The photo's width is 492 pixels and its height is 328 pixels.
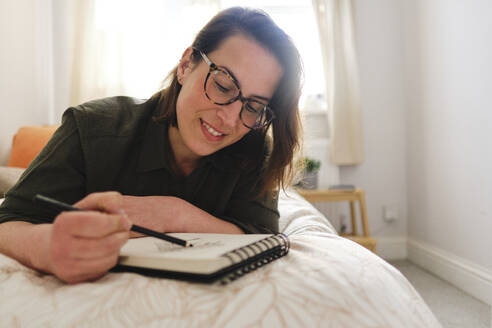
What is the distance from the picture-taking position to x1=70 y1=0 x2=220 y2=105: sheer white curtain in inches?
111

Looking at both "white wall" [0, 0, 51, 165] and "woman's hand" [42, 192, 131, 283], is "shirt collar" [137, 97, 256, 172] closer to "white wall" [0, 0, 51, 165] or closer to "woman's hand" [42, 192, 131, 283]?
"woman's hand" [42, 192, 131, 283]

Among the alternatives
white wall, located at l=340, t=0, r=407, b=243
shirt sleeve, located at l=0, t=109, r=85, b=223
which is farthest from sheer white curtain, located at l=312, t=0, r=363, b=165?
shirt sleeve, located at l=0, t=109, r=85, b=223

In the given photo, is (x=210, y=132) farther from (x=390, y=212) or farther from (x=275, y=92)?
(x=390, y=212)

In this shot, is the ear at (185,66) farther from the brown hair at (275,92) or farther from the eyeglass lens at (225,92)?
the eyeglass lens at (225,92)

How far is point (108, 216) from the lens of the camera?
1.73ft

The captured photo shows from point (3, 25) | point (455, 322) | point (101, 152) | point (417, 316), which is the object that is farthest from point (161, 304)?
point (3, 25)

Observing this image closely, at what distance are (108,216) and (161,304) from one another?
0.44ft

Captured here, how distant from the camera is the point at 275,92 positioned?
1.03m

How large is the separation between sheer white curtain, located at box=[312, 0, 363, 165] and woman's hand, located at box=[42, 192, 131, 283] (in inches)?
99.8

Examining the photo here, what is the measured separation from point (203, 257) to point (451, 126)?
2216mm

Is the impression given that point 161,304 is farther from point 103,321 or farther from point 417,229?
Answer: point 417,229

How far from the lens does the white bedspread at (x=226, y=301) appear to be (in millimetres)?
489

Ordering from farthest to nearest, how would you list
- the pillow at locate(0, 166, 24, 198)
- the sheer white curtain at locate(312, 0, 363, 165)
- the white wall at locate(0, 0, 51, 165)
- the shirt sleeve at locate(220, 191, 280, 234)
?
the sheer white curtain at locate(312, 0, 363, 165), the white wall at locate(0, 0, 51, 165), the pillow at locate(0, 166, 24, 198), the shirt sleeve at locate(220, 191, 280, 234)

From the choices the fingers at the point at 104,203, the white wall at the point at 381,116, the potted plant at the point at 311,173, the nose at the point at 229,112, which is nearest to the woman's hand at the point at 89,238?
the fingers at the point at 104,203
